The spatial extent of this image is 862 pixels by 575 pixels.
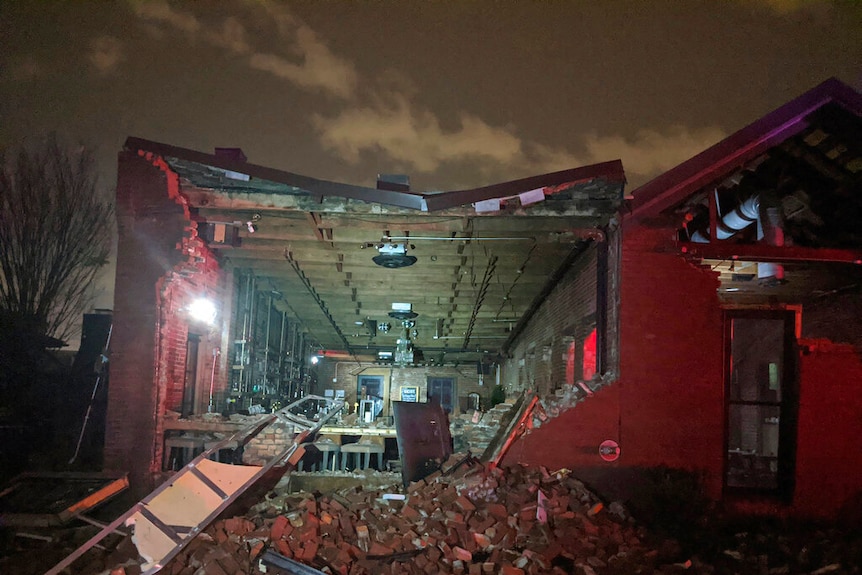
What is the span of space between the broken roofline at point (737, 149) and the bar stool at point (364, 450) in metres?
8.03

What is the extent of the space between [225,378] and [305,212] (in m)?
4.59

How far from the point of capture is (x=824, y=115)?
22.9 ft

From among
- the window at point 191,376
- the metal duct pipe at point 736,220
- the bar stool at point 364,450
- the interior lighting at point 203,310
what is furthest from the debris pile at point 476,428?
the interior lighting at point 203,310

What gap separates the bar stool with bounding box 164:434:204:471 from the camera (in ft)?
27.8

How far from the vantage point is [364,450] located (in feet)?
40.3

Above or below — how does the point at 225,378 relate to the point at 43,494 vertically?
above

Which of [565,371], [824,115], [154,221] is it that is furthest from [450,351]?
[824,115]

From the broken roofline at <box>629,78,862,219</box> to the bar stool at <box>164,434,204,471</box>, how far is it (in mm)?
7604

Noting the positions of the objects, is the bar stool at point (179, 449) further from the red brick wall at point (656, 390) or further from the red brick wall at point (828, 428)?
the red brick wall at point (828, 428)

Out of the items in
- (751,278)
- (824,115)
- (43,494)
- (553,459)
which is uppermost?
(824,115)

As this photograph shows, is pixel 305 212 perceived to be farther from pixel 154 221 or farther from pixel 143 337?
pixel 143 337

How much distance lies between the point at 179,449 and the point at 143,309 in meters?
2.39

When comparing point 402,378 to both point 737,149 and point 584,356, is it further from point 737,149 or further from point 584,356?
point 737,149

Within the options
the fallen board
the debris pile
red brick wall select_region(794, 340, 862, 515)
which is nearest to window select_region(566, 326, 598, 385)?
the debris pile
